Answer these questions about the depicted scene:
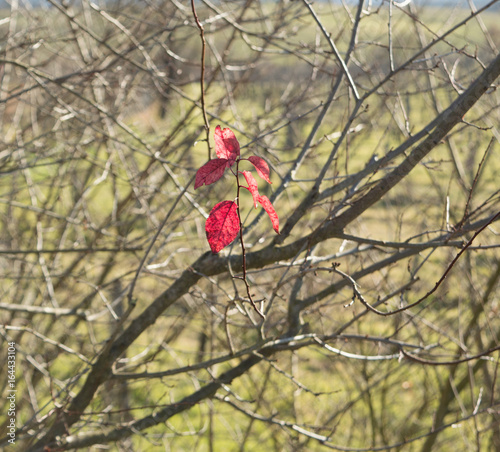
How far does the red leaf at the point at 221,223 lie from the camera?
130 centimetres

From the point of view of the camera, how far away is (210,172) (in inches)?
50.4

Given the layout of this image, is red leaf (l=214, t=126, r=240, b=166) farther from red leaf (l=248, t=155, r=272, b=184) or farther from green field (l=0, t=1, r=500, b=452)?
green field (l=0, t=1, r=500, b=452)

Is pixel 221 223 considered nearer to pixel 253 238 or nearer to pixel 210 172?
pixel 210 172

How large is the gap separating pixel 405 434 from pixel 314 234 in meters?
3.78

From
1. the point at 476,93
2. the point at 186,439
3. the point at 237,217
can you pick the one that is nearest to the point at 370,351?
the point at 186,439

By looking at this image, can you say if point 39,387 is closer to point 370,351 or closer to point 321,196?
point 370,351

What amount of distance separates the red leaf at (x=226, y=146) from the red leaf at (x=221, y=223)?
0.34 ft

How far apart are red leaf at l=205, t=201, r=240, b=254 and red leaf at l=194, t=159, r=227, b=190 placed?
0.22 feet

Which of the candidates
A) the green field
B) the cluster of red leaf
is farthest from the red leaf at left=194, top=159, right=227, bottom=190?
the green field

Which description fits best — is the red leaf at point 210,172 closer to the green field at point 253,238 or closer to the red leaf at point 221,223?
the red leaf at point 221,223

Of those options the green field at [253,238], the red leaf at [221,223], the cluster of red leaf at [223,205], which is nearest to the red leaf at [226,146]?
the cluster of red leaf at [223,205]

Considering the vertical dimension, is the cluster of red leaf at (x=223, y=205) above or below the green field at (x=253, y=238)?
below

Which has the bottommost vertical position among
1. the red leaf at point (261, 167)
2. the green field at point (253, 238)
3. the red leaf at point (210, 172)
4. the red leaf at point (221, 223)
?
the red leaf at point (221, 223)

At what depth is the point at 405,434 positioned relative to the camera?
16.6 feet
